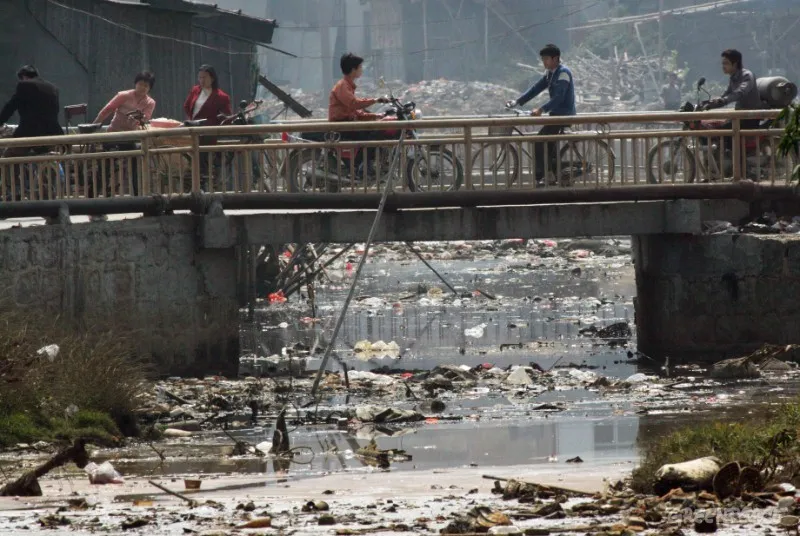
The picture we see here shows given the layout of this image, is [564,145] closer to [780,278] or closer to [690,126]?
[690,126]

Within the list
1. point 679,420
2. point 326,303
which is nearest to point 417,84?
point 326,303

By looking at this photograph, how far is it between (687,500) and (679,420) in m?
4.47

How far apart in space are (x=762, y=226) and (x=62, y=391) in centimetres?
796

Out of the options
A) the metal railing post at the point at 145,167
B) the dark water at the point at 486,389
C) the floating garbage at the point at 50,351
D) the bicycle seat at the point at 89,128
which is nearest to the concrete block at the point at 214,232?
the metal railing post at the point at 145,167

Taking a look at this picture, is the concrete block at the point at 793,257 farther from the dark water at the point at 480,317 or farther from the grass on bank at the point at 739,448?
the grass on bank at the point at 739,448

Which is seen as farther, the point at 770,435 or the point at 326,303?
the point at 326,303

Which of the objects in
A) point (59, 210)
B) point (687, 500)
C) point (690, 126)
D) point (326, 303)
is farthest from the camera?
point (326, 303)

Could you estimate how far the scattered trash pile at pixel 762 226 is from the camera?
16516mm

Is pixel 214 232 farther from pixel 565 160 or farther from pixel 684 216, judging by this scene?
pixel 684 216

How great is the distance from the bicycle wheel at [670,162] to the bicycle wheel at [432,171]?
76.6 inches

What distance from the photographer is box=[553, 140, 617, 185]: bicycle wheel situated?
16.3 m

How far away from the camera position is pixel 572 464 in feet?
34.1

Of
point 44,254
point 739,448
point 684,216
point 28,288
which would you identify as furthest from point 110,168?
point 739,448

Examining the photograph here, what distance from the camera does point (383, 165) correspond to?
16.5 metres
